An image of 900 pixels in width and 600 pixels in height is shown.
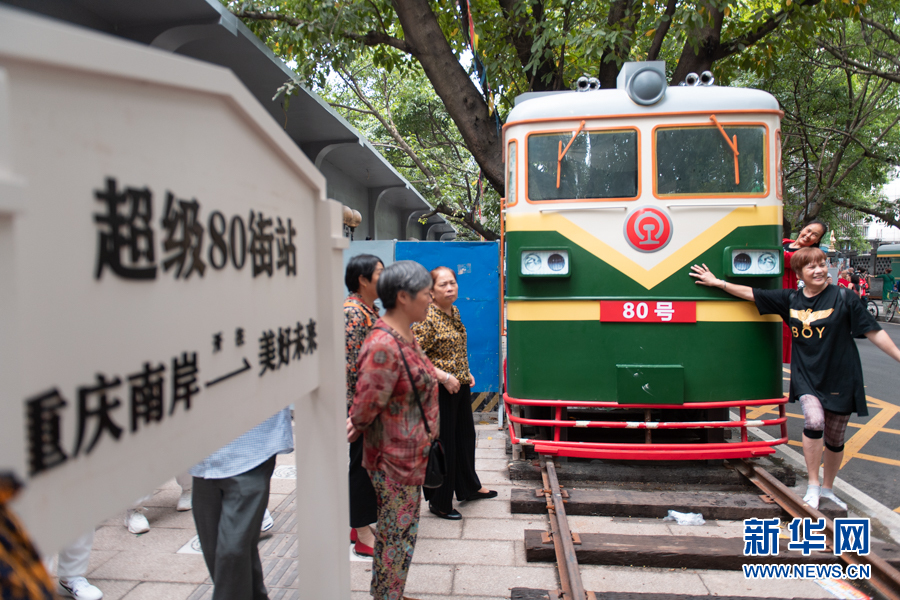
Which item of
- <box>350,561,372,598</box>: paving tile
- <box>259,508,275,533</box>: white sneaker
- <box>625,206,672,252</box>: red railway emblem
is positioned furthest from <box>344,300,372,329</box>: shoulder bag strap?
<box>625,206,672,252</box>: red railway emblem

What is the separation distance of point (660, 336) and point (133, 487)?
3847 millimetres

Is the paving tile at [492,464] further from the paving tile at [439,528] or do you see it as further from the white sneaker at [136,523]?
the white sneaker at [136,523]

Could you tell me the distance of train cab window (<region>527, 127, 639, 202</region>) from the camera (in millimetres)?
4363

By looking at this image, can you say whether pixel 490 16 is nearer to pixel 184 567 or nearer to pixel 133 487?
pixel 184 567

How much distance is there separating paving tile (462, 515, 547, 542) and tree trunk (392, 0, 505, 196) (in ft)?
14.8

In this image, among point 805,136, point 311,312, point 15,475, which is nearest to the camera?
point 15,475

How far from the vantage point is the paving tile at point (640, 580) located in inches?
120

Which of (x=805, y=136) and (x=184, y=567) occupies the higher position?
(x=805, y=136)

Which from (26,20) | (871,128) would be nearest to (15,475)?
(26,20)

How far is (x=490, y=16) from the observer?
7.91 metres

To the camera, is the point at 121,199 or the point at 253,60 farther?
the point at 253,60

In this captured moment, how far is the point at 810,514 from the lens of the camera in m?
3.58

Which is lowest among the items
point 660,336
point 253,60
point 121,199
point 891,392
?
point 891,392

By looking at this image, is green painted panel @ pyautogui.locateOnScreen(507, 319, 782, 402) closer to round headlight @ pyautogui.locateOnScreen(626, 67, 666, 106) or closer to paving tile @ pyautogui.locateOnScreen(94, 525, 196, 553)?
round headlight @ pyautogui.locateOnScreen(626, 67, 666, 106)
